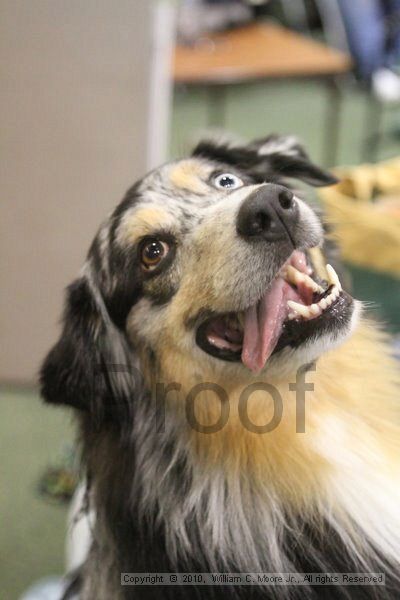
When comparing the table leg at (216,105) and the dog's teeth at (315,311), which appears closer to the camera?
the dog's teeth at (315,311)

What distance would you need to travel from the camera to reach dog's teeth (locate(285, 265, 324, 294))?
1.10 meters

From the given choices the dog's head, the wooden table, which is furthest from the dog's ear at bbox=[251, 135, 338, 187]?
the wooden table

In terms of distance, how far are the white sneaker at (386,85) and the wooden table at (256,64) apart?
1.09 feet

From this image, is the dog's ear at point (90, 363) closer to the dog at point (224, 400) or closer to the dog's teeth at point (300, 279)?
the dog at point (224, 400)

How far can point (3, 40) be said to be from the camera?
2049 mm

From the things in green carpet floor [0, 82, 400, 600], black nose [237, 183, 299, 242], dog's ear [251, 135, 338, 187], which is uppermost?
dog's ear [251, 135, 338, 187]

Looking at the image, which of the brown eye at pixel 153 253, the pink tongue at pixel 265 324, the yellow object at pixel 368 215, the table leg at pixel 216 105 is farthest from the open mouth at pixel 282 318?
the table leg at pixel 216 105

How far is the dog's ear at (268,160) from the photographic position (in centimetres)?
144

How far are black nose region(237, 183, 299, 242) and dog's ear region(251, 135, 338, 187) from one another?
0.40m

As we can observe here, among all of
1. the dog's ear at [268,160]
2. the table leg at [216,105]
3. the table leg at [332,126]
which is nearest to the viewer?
the dog's ear at [268,160]

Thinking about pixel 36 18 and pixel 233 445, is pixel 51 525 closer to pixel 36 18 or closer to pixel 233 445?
pixel 233 445

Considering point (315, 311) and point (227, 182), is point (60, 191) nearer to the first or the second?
point (227, 182)

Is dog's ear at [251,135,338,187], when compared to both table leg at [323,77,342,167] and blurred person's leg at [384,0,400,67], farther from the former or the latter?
blurred person's leg at [384,0,400,67]

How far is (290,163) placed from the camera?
1.45 m
